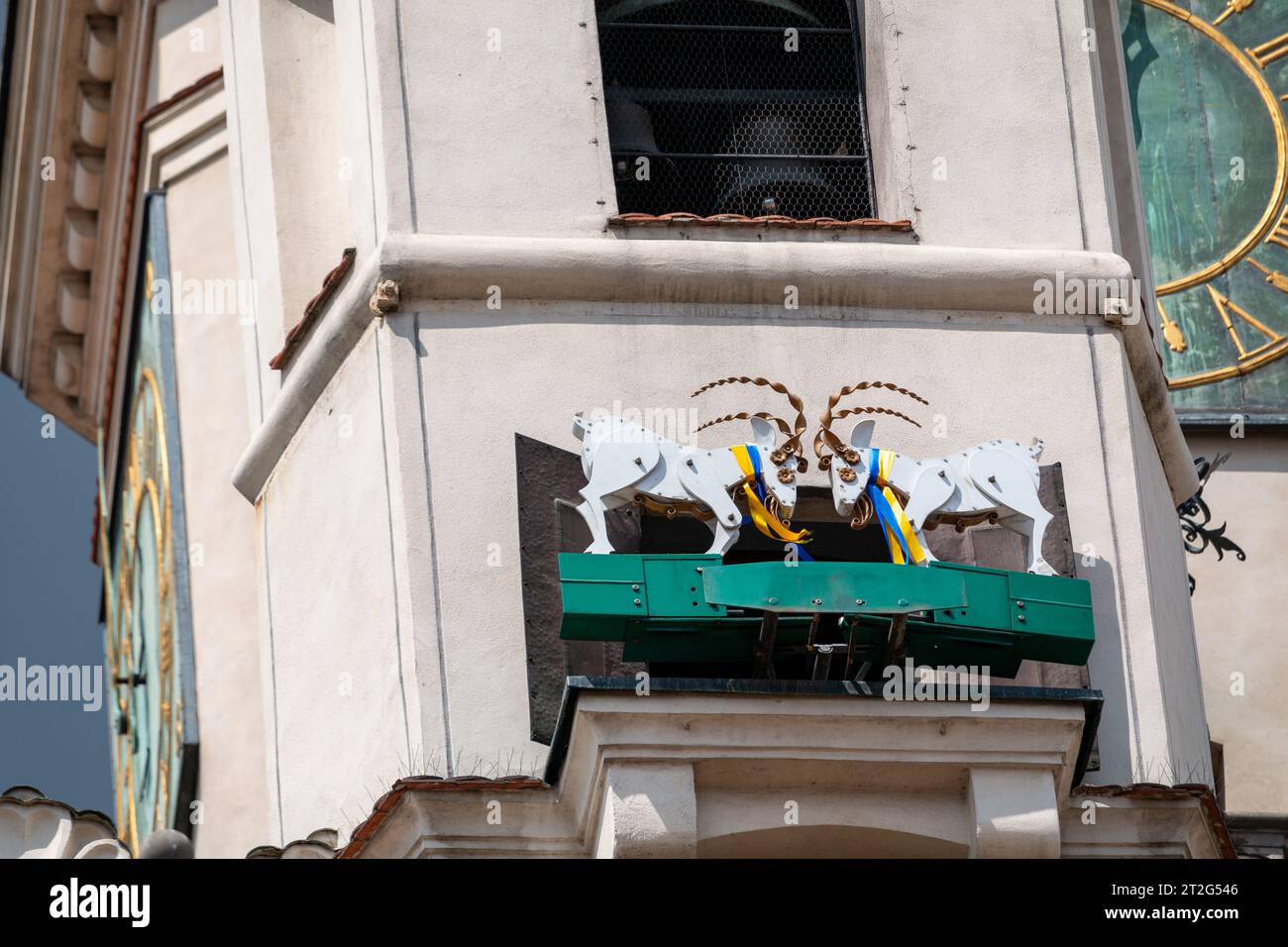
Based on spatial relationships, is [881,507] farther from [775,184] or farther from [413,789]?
[775,184]

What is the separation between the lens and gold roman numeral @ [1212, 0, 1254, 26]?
25.9 metres

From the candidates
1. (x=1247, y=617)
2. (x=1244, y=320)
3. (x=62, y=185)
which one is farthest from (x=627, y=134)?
(x=1244, y=320)

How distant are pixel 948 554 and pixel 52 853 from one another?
3.73 m

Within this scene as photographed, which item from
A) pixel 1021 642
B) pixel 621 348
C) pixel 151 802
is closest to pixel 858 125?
pixel 621 348

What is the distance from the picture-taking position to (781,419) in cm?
1712

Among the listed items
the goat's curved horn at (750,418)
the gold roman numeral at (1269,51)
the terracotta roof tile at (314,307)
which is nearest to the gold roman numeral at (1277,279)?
the gold roman numeral at (1269,51)

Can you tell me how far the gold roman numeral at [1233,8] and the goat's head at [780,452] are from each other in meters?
9.36

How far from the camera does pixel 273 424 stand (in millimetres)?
18438

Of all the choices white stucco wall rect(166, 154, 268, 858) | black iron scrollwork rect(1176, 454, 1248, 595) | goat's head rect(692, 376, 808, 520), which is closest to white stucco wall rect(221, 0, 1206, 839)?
goat's head rect(692, 376, 808, 520)

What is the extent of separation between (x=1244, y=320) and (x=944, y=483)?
8.57 m

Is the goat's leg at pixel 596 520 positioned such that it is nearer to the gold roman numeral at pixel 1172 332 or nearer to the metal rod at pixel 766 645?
the metal rod at pixel 766 645

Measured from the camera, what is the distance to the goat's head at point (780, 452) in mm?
16609

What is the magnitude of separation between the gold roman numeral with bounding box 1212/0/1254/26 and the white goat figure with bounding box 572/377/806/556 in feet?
32.1
